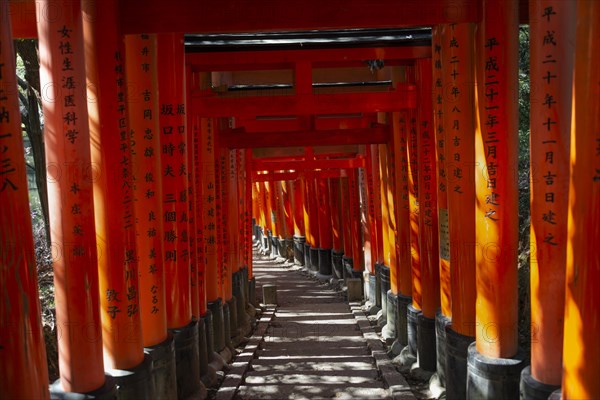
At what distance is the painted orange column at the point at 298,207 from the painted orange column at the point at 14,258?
58.2 ft

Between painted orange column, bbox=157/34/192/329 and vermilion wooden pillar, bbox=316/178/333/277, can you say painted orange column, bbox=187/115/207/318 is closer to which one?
painted orange column, bbox=157/34/192/329

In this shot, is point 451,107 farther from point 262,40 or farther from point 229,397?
point 229,397

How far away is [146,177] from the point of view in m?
Answer: 4.73

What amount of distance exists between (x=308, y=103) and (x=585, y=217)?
4.46m

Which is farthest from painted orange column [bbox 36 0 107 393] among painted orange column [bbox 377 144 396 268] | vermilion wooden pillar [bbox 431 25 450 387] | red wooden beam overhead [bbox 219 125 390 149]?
painted orange column [bbox 377 144 396 268]

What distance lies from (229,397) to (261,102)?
3352 millimetres

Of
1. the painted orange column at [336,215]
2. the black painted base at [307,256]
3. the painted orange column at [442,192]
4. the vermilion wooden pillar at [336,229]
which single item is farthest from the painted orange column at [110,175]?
the black painted base at [307,256]

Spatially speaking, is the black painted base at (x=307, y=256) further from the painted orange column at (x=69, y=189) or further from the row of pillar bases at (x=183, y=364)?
the painted orange column at (x=69, y=189)

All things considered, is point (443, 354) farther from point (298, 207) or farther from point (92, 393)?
point (298, 207)

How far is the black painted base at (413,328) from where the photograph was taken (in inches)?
263

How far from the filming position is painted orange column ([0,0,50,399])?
2.70m

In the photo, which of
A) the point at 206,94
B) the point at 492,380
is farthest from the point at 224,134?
the point at 492,380

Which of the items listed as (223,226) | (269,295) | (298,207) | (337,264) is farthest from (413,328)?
(298,207)

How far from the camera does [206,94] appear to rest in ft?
23.6
